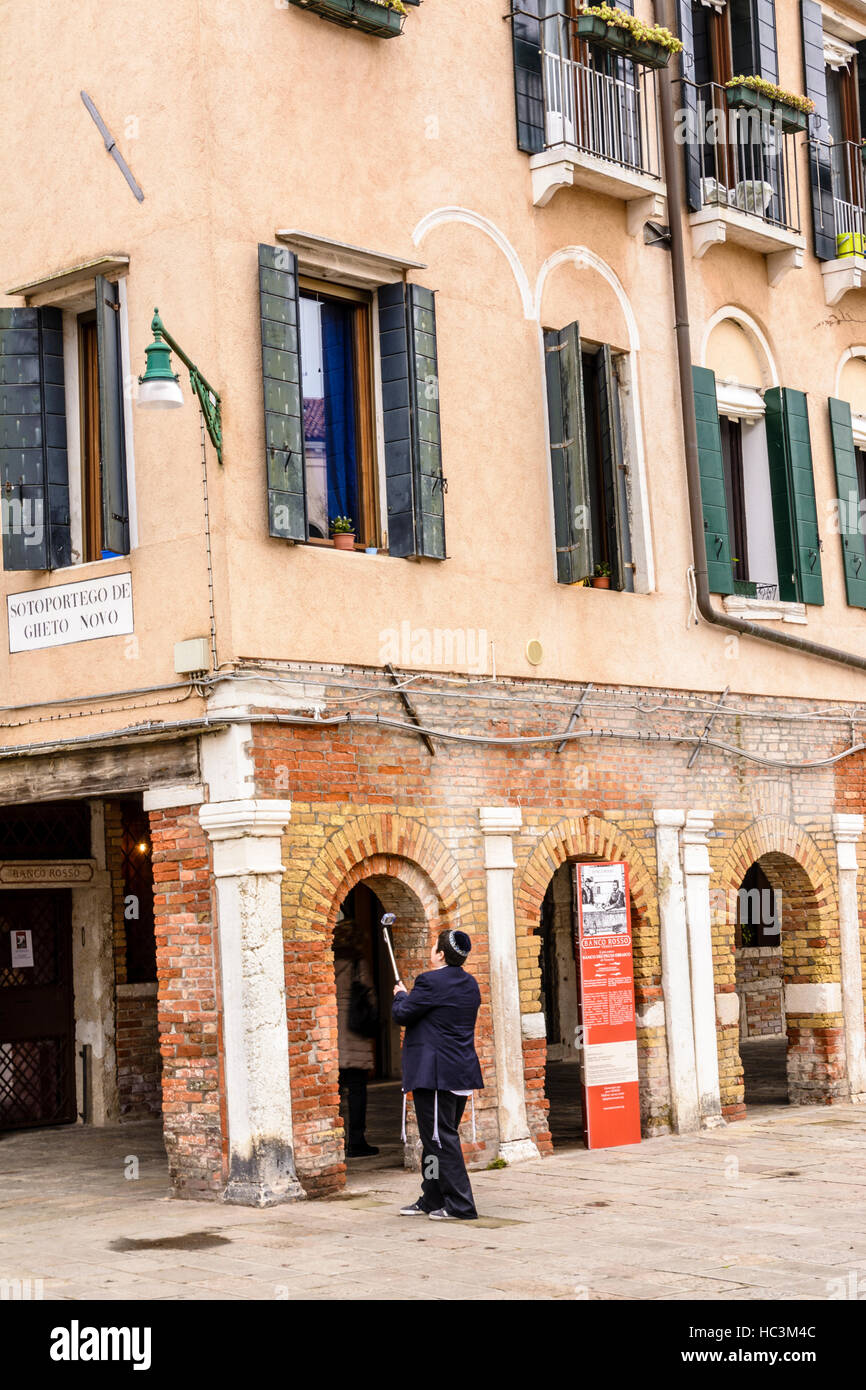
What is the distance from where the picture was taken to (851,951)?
16.3 meters

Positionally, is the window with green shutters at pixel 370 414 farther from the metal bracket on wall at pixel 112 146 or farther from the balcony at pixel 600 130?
the balcony at pixel 600 130

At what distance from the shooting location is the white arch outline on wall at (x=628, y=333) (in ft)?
45.1

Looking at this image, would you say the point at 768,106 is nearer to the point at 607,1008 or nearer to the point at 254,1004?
the point at 607,1008

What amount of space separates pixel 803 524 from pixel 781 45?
468cm

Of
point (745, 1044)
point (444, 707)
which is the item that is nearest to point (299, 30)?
point (444, 707)

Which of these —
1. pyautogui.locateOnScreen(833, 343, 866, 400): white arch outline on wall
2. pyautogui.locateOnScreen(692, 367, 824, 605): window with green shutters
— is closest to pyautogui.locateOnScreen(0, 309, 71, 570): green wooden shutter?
pyautogui.locateOnScreen(692, 367, 824, 605): window with green shutters

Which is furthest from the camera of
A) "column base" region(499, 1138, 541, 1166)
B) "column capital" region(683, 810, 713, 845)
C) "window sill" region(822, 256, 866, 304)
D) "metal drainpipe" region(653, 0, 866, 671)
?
"window sill" region(822, 256, 866, 304)

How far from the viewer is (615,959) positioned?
13.9m

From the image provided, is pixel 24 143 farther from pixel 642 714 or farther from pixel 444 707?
pixel 642 714

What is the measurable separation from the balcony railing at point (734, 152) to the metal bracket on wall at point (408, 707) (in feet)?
18.7

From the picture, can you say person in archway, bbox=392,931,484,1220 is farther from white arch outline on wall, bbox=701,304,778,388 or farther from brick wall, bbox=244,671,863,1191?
white arch outline on wall, bbox=701,304,778,388

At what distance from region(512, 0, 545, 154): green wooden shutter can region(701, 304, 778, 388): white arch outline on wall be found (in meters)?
2.59

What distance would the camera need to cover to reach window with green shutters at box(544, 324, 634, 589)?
44.4 ft

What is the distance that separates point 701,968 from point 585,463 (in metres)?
4.22
